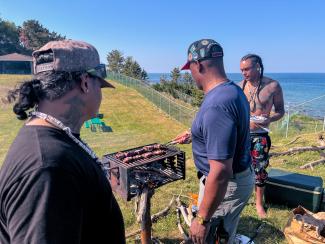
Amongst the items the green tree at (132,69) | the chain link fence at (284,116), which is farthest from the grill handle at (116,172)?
the green tree at (132,69)

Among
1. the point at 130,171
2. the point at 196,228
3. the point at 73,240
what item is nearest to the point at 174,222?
the point at 130,171

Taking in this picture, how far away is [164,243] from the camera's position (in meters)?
4.04

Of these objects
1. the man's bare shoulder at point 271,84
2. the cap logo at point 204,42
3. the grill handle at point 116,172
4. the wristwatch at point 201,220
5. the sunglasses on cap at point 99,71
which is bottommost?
the wristwatch at point 201,220

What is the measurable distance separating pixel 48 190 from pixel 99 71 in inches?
27.6

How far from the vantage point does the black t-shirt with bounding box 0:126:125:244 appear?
107 centimetres

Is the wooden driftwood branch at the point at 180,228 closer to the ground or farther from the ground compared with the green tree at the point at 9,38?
closer to the ground

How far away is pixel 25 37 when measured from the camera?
2598 inches

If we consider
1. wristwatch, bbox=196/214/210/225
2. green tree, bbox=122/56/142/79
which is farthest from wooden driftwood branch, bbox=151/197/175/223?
green tree, bbox=122/56/142/79

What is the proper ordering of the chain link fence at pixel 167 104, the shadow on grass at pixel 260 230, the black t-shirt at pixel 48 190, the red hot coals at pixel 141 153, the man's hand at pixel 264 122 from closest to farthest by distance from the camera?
the black t-shirt at pixel 48 190 < the red hot coals at pixel 141 153 < the shadow on grass at pixel 260 230 < the man's hand at pixel 264 122 < the chain link fence at pixel 167 104

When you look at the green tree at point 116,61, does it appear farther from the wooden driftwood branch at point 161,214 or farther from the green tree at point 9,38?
the wooden driftwood branch at point 161,214

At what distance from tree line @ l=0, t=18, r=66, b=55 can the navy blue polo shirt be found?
68560 mm

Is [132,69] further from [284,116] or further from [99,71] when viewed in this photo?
[99,71]

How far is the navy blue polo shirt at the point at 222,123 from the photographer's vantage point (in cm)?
224

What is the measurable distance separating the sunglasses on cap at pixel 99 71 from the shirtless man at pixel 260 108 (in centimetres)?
311
